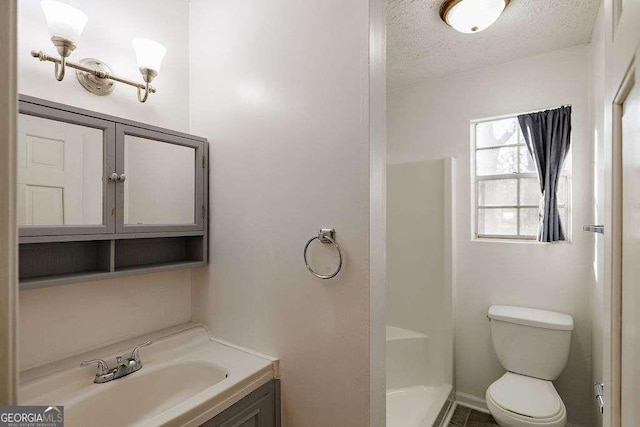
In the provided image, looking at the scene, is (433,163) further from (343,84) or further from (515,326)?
(343,84)

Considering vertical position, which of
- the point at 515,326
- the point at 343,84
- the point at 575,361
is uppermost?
the point at 343,84

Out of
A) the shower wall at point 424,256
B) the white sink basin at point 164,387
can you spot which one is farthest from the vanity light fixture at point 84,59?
the shower wall at point 424,256

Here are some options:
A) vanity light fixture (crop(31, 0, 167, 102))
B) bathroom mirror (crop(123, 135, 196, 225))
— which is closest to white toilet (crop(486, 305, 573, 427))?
bathroom mirror (crop(123, 135, 196, 225))

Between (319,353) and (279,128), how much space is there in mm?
897

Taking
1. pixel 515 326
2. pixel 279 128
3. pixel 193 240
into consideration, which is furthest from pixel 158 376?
pixel 515 326

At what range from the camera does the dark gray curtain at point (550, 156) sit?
2061 millimetres

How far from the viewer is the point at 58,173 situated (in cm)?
112

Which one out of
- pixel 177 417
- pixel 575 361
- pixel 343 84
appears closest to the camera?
pixel 177 417

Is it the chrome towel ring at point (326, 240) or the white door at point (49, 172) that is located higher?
the white door at point (49, 172)

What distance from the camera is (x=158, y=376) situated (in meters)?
1.30

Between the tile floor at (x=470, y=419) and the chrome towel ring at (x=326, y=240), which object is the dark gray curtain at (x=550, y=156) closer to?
the tile floor at (x=470, y=419)

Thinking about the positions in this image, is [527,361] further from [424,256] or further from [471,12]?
[471,12]

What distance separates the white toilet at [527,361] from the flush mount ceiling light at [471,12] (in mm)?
1769

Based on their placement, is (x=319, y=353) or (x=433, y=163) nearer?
(x=319, y=353)
